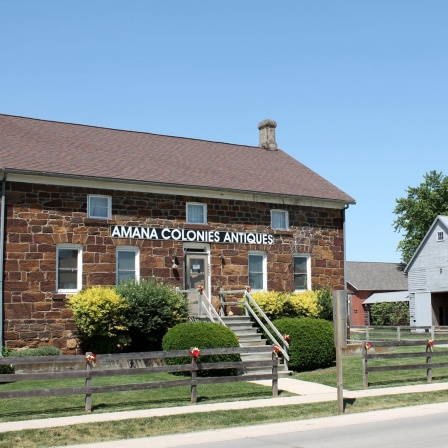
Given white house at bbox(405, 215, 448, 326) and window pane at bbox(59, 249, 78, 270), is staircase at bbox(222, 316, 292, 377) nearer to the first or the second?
window pane at bbox(59, 249, 78, 270)

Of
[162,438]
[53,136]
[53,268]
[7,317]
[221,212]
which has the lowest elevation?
[162,438]

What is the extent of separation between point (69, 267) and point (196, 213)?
4.92m

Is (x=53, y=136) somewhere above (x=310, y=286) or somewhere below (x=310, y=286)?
above

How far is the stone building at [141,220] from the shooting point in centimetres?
2188

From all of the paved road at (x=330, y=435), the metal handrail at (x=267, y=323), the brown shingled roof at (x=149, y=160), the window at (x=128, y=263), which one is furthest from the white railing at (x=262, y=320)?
the paved road at (x=330, y=435)

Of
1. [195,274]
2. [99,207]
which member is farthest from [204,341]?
[99,207]

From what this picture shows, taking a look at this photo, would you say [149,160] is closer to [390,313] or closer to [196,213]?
[196,213]

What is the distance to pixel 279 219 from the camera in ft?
88.6

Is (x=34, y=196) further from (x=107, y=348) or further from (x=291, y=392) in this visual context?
(x=291, y=392)

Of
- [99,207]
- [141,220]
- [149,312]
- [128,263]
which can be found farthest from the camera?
[141,220]

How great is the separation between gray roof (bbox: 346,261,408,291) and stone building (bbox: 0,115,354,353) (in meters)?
36.0

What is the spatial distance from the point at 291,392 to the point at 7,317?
9144 millimetres

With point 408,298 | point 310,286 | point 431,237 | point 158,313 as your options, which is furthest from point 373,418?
point 408,298

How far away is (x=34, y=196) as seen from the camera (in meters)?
22.2
